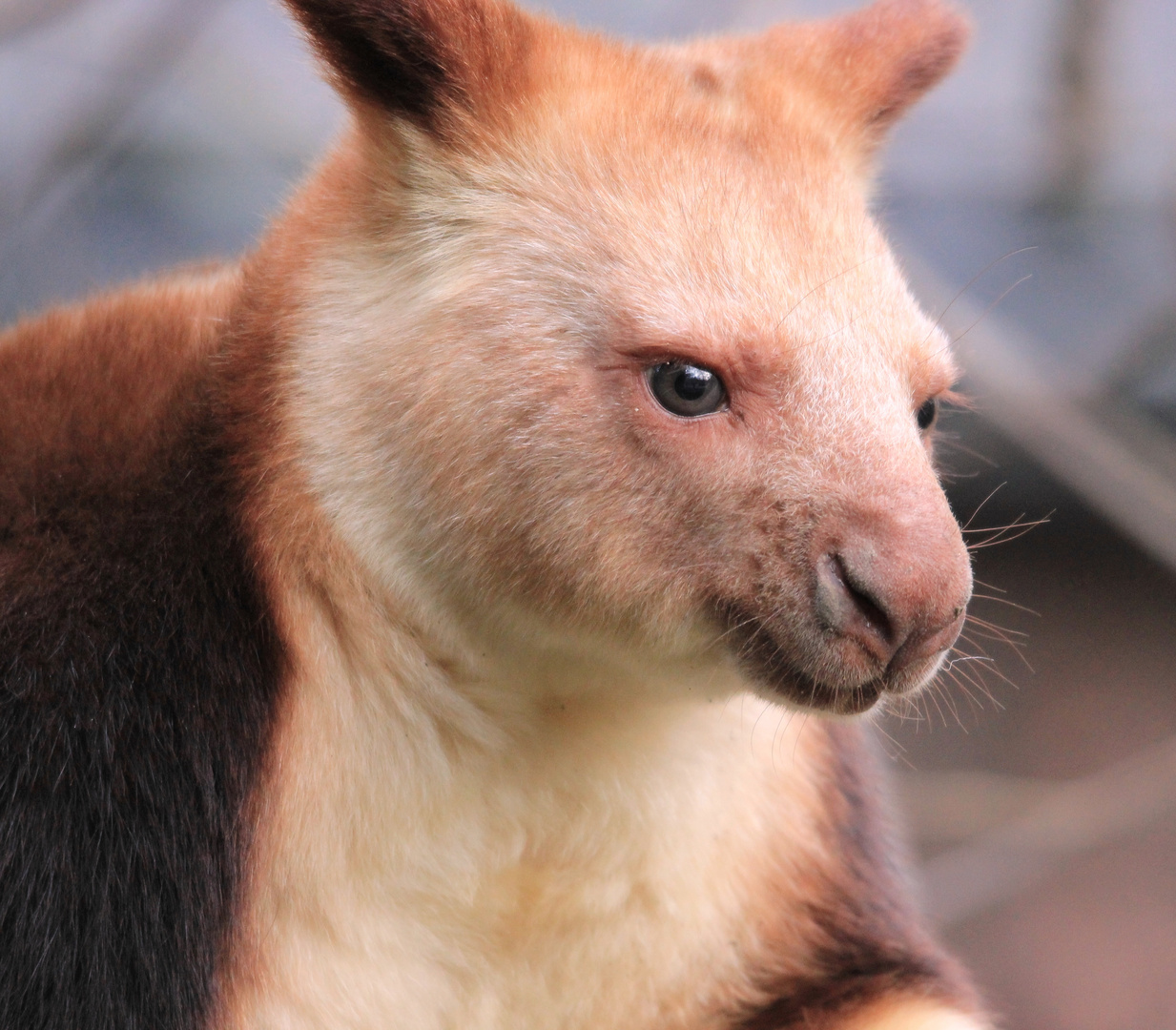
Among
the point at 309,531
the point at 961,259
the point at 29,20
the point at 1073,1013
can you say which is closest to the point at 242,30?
the point at 29,20

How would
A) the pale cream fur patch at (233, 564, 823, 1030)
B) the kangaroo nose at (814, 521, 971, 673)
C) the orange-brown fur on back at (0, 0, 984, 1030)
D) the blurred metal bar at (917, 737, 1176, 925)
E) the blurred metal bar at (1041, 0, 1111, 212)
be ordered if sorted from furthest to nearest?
the blurred metal bar at (917, 737, 1176, 925), the blurred metal bar at (1041, 0, 1111, 212), the pale cream fur patch at (233, 564, 823, 1030), the orange-brown fur on back at (0, 0, 984, 1030), the kangaroo nose at (814, 521, 971, 673)

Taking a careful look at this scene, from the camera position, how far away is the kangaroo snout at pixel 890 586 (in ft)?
4.88

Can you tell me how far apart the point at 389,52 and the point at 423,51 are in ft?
0.14

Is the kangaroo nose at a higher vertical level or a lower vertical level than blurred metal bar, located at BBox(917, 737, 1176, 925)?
higher

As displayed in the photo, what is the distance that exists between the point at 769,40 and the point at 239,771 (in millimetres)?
1335

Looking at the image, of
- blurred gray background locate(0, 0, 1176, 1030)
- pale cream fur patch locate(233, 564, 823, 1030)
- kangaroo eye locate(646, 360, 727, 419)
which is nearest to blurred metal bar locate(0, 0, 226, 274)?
blurred gray background locate(0, 0, 1176, 1030)

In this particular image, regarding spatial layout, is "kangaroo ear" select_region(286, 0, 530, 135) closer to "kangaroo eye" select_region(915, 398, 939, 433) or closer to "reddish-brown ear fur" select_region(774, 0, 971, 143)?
"reddish-brown ear fur" select_region(774, 0, 971, 143)

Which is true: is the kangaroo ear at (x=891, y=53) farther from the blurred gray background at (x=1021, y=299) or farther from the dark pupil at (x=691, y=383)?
the blurred gray background at (x=1021, y=299)

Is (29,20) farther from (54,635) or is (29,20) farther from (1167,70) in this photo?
(1167,70)

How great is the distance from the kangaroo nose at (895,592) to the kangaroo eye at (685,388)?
0.23 metres

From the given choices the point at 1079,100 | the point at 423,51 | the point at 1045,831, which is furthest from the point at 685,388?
the point at 1045,831

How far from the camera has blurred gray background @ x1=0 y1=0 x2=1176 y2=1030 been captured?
172 inches

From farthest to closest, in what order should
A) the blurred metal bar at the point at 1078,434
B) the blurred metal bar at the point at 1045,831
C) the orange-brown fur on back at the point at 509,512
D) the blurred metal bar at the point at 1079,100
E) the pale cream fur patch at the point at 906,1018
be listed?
the blurred metal bar at the point at 1045,831 < the blurred metal bar at the point at 1079,100 < the blurred metal bar at the point at 1078,434 < the pale cream fur patch at the point at 906,1018 < the orange-brown fur on back at the point at 509,512

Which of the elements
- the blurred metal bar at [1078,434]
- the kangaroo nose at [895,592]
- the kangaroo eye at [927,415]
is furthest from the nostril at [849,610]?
the blurred metal bar at [1078,434]
